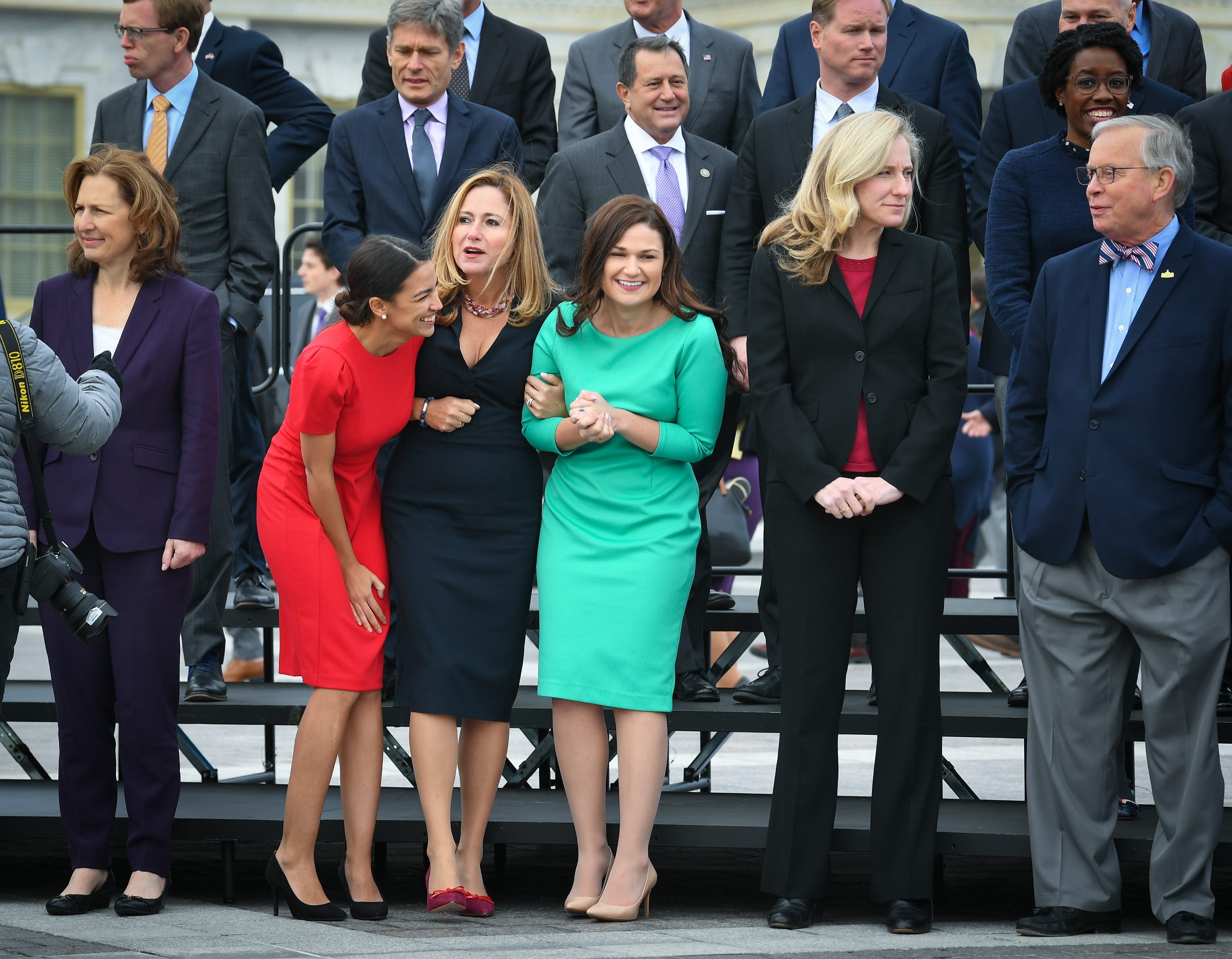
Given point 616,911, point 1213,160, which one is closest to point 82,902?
point 616,911

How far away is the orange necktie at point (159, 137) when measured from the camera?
6.53 m

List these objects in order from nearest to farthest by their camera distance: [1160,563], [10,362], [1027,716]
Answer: [10,362]
[1160,563]
[1027,716]

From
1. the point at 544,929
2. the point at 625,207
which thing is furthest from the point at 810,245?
the point at 544,929

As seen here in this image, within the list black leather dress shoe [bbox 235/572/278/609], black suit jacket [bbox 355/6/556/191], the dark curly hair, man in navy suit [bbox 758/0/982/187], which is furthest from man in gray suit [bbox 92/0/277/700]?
the dark curly hair

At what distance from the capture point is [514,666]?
5.40 metres

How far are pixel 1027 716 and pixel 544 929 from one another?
170cm

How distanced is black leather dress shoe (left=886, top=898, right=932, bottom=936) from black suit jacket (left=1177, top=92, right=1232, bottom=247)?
7.44ft

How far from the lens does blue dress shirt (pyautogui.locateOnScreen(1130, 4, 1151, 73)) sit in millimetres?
6680

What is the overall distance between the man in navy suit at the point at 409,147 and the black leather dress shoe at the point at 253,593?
4.43 feet

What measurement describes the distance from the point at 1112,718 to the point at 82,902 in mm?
3007

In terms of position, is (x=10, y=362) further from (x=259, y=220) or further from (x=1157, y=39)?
(x=1157, y=39)

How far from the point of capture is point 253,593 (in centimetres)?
695

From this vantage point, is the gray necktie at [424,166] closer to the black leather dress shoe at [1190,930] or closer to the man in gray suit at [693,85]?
the man in gray suit at [693,85]

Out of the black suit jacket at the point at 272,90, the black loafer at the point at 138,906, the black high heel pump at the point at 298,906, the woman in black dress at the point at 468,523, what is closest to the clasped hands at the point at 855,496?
the woman in black dress at the point at 468,523
